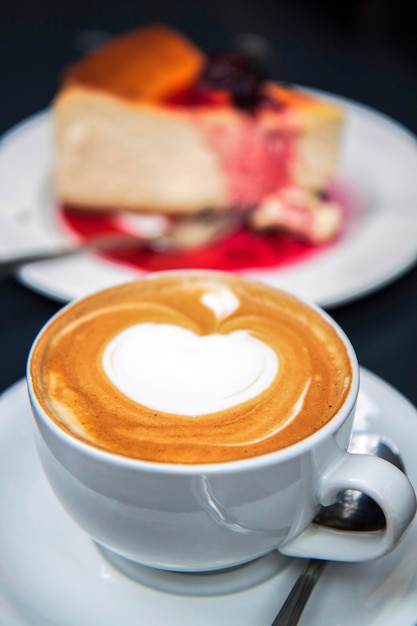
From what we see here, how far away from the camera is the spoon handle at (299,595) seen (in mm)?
649

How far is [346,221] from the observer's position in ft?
4.97

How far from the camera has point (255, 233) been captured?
1485 millimetres

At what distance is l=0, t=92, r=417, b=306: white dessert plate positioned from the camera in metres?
1.20

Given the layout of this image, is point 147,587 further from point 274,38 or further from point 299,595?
point 274,38

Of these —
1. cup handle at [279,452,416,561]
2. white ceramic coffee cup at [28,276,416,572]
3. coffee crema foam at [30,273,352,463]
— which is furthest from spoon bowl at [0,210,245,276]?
cup handle at [279,452,416,561]

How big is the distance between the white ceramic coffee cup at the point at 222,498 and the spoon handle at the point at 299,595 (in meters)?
0.02

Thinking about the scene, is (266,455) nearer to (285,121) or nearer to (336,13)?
(285,121)

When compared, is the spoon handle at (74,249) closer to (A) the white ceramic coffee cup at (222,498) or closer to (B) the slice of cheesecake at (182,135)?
(B) the slice of cheesecake at (182,135)

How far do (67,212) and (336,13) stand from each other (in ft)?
3.94

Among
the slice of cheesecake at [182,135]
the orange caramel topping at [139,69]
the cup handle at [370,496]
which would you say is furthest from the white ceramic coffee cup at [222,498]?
the orange caramel topping at [139,69]

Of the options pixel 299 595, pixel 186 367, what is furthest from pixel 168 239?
pixel 299 595

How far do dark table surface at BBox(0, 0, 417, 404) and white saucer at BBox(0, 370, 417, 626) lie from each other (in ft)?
3.97

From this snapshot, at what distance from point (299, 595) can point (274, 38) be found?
1.80 metres

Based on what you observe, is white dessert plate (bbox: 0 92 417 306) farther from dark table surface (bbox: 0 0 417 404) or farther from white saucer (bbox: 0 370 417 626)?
white saucer (bbox: 0 370 417 626)
